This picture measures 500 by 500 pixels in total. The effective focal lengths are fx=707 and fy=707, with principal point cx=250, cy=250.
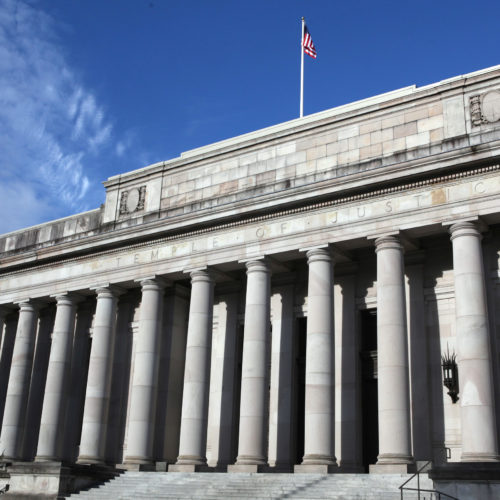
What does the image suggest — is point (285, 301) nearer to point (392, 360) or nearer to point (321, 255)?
point (321, 255)

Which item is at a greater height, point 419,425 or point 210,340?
point 210,340

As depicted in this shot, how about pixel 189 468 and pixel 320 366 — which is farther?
pixel 189 468

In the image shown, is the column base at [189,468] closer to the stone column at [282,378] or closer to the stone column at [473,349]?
the stone column at [282,378]

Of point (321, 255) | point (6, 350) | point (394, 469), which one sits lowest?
point (394, 469)

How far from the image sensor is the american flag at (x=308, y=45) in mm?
39312

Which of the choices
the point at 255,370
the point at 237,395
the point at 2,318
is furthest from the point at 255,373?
the point at 2,318

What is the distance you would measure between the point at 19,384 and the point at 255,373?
1529 centimetres

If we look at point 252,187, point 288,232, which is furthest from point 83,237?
point 288,232

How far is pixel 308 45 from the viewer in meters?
39.4

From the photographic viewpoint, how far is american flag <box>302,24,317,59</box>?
3931cm

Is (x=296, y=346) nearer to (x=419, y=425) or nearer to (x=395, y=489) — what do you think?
(x=419, y=425)

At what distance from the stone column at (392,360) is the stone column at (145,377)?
37.3 ft

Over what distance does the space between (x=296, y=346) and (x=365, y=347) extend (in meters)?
3.28

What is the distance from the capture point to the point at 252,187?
112 ft
